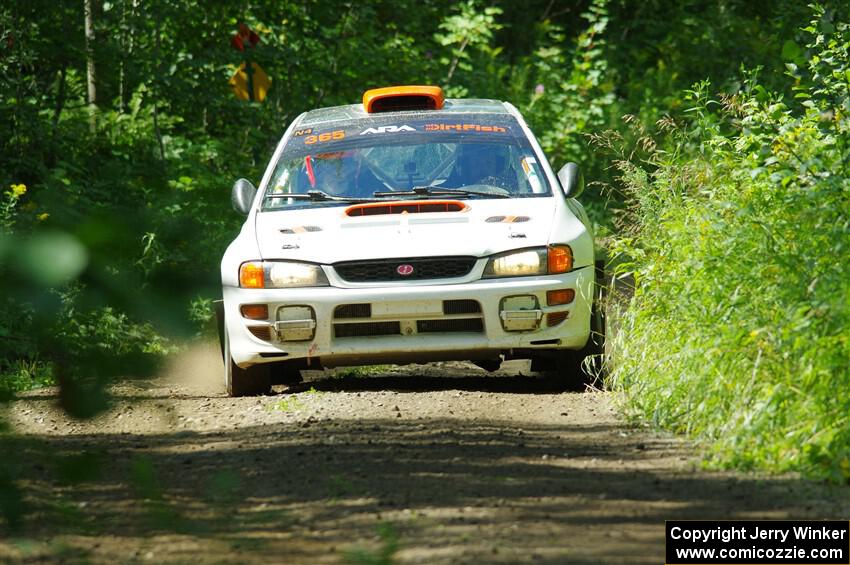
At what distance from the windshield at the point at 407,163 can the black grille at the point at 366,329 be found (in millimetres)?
955

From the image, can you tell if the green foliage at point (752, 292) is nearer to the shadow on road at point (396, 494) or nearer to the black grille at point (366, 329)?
the shadow on road at point (396, 494)

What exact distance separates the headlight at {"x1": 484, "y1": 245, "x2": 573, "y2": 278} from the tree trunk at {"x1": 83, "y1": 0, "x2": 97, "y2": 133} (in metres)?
7.53

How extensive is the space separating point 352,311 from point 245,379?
1.01 meters

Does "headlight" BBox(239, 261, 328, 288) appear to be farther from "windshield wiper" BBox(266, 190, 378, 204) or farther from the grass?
the grass

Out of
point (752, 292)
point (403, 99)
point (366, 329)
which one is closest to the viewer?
point (752, 292)

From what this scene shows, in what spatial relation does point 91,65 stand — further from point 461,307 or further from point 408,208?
point 461,307

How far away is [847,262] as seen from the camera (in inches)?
224

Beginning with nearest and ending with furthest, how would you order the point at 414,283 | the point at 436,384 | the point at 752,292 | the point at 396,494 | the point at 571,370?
the point at 396,494 < the point at 752,292 < the point at 414,283 < the point at 571,370 < the point at 436,384

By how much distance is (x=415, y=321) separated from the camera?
7223mm

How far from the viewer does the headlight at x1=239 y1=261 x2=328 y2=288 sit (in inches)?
283

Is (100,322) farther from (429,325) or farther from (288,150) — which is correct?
(288,150)

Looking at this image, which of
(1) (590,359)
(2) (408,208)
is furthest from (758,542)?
(2) (408,208)

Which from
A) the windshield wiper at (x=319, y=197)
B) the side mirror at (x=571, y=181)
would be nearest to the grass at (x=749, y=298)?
the side mirror at (x=571, y=181)

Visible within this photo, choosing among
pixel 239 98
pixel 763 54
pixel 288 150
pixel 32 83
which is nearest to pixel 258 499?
pixel 288 150
